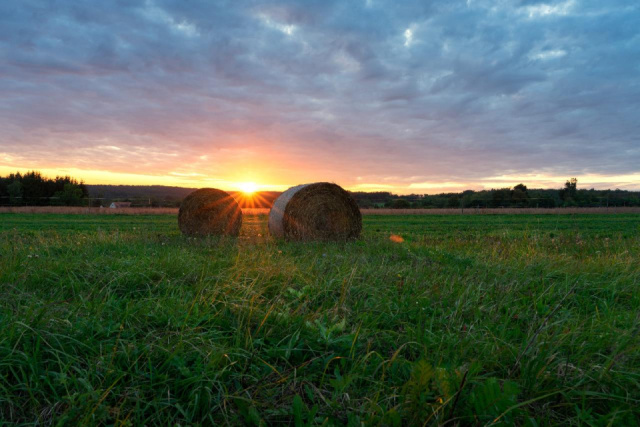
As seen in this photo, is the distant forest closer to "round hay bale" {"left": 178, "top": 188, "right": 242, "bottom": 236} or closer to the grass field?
"round hay bale" {"left": 178, "top": 188, "right": 242, "bottom": 236}

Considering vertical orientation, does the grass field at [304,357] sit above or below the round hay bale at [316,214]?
below

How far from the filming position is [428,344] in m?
2.47

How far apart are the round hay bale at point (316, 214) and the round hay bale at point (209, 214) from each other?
2.45 metres

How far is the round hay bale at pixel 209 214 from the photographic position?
11953 millimetres

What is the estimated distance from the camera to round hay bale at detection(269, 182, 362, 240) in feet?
32.2

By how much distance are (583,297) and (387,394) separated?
318 cm

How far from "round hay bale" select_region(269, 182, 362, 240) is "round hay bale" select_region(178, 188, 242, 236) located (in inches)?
96.3

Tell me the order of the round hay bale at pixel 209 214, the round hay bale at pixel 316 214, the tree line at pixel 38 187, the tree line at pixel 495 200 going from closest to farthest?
1. the round hay bale at pixel 316 214
2. the round hay bale at pixel 209 214
3. the tree line at pixel 495 200
4. the tree line at pixel 38 187

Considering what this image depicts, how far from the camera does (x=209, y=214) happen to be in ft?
40.3

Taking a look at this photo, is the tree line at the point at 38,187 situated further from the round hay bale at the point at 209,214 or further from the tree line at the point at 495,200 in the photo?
the round hay bale at the point at 209,214

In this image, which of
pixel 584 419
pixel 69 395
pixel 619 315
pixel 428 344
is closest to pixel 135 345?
pixel 69 395

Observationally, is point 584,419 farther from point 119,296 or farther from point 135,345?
point 119,296

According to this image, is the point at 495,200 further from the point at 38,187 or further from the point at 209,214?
the point at 38,187

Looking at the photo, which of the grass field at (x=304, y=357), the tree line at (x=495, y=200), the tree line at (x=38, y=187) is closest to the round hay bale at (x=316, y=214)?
the grass field at (x=304, y=357)
